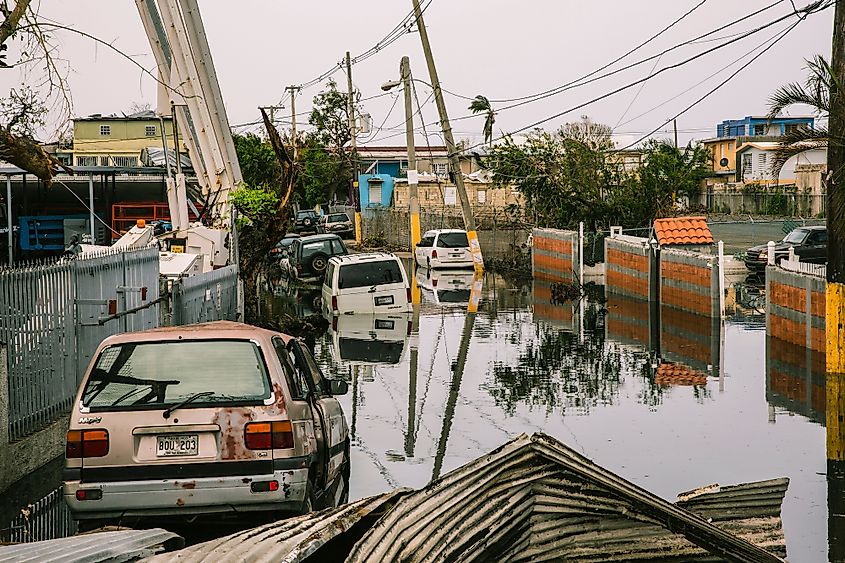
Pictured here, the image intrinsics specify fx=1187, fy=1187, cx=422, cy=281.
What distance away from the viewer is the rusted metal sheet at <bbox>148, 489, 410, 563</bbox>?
4777 mm

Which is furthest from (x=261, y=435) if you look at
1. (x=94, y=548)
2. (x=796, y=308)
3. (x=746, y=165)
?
(x=746, y=165)

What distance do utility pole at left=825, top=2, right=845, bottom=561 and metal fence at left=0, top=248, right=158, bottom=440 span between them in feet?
26.0

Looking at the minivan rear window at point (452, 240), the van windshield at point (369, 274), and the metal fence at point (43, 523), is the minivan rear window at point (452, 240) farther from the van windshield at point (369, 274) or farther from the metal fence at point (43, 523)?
the metal fence at point (43, 523)

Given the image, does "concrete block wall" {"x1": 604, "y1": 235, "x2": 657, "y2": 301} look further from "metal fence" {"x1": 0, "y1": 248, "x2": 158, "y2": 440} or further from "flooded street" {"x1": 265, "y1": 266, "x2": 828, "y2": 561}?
"metal fence" {"x1": 0, "y1": 248, "x2": 158, "y2": 440}

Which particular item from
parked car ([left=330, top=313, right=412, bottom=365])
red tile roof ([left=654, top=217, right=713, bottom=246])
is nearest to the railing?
parked car ([left=330, top=313, right=412, bottom=365])

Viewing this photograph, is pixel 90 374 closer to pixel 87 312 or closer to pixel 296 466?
pixel 296 466

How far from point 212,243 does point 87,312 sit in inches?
442

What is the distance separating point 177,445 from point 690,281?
21.4m

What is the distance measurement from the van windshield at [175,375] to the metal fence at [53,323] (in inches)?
124

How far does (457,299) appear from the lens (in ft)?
114

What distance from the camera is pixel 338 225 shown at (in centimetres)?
6794

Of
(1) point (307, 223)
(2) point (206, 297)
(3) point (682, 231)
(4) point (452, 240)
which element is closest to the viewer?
(2) point (206, 297)

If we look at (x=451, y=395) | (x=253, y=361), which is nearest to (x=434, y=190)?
(x=451, y=395)

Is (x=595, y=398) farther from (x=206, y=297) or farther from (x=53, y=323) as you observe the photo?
(x=206, y=297)
